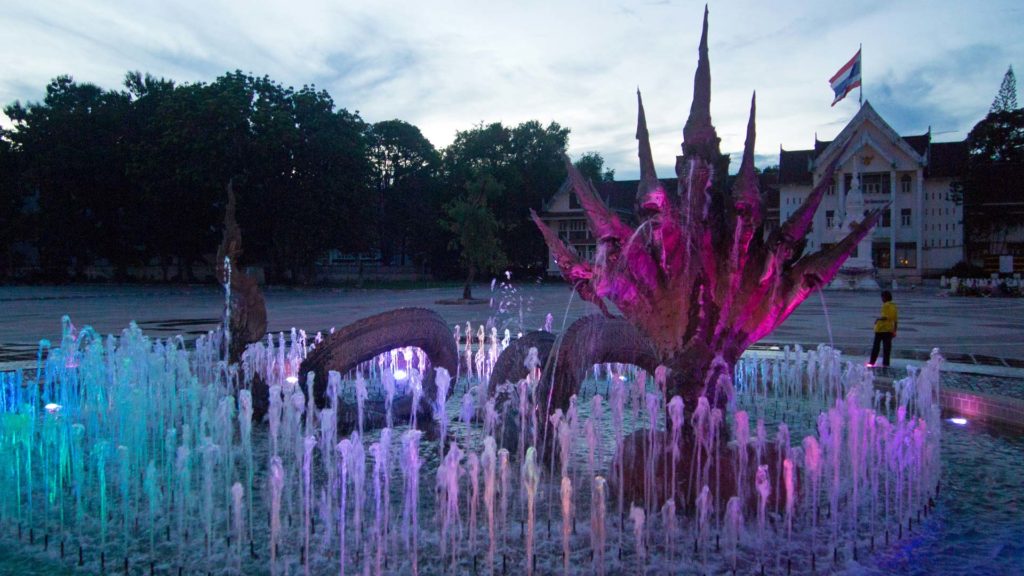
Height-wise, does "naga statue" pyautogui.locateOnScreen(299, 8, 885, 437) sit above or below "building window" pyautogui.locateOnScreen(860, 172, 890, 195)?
below

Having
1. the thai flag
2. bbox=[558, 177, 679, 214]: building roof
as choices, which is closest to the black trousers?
the thai flag

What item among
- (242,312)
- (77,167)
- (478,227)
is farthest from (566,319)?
(77,167)

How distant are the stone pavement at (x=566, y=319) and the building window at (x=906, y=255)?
14697mm

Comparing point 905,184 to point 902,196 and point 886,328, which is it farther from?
point 886,328

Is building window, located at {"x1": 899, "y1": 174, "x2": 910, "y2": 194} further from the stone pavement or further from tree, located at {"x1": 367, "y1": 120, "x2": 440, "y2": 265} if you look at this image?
tree, located at {"x1": 367, "y1": 120, "x2": 440, "y2": 265}

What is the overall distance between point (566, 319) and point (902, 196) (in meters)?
46.6

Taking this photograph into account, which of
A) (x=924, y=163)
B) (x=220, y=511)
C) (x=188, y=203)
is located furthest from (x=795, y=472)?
(x=924, y=163)

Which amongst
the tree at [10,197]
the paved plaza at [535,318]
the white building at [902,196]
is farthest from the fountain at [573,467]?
the white building at [902,196]

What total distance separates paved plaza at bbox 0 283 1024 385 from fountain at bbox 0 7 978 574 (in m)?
3.76

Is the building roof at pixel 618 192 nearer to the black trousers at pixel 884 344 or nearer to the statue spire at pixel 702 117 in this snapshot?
the black trousers at pixel 884 344

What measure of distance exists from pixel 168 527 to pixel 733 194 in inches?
220

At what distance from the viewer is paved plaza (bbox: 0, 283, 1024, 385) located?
16609 millimetres

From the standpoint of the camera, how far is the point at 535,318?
2808 centimetres

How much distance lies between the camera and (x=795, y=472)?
657 cm
